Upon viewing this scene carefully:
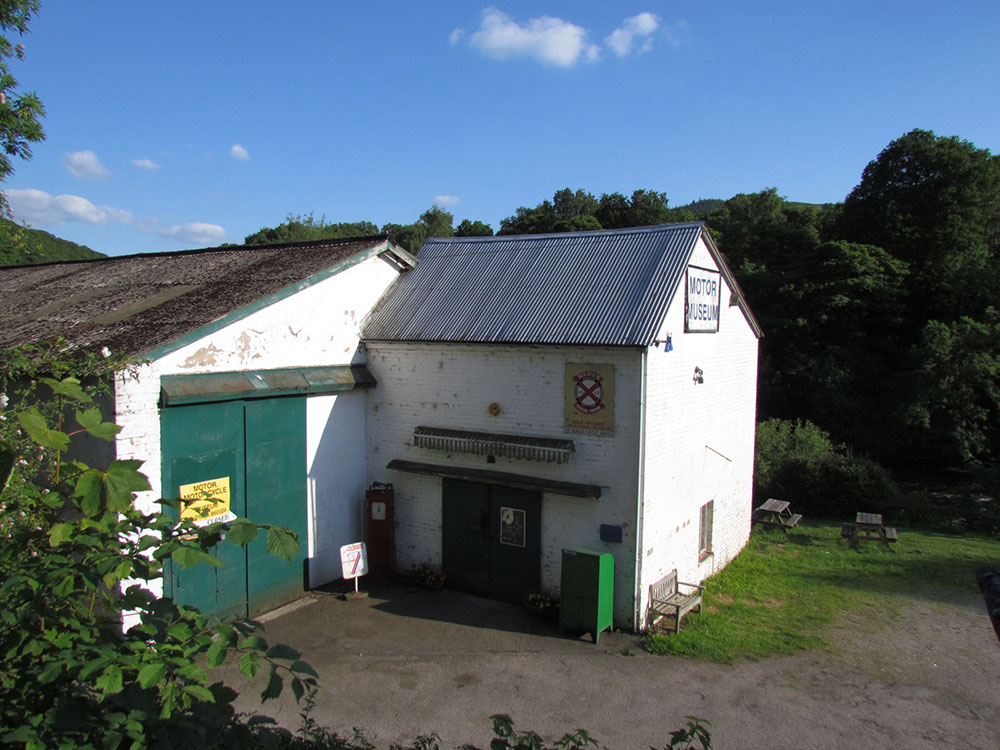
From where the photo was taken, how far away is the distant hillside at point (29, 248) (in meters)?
18.2

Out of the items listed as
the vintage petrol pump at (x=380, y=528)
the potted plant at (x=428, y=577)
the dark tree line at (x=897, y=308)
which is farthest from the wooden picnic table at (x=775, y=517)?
the dark tree line at (x=897, y=308)

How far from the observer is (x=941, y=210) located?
3347cm

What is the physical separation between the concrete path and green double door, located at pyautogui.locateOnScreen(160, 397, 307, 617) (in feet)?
2.23

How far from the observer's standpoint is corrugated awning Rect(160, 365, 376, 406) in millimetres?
9242

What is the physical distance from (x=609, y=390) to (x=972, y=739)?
20.0ft

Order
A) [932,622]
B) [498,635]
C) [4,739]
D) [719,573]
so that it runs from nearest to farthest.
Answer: [4,739]
[498,635]
[932,622]
[719,573]

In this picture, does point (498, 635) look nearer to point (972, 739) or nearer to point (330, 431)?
point (330, 431)

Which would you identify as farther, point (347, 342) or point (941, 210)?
point (941, 210)

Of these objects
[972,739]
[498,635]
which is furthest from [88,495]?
[972,739]

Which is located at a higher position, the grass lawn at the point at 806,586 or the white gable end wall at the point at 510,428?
the white gable end wall at the point at 510,428

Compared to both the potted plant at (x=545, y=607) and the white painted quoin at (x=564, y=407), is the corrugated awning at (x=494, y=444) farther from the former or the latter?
the potted plant at (x=545, y=607)

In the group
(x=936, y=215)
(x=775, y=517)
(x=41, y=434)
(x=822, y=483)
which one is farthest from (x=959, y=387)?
(x=41, y=434)

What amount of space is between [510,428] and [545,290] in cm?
256

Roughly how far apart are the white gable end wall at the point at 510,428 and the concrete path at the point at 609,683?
1.29 meters
